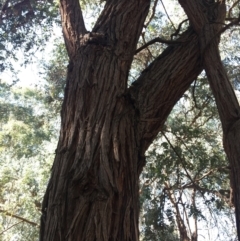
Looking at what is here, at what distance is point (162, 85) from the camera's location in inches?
94.5

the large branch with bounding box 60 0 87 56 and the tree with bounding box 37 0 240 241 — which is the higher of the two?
the large branch with bounding box 60 0 87 56

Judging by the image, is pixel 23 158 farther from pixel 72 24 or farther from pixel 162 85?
pixel 162 85

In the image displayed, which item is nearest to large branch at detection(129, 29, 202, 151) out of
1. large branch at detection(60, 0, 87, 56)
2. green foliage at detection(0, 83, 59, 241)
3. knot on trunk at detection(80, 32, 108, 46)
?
knot on trunk at detection(80, 32, 108, 46)

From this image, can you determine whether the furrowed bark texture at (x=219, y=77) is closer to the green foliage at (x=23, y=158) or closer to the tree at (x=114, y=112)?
the tree at (x=114, y=112)

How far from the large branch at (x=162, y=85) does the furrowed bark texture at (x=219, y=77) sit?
0.10 metres

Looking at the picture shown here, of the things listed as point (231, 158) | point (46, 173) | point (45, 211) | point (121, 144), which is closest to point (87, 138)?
point (121, 144)

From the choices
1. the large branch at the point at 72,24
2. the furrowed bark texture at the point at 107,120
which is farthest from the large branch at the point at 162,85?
the large branch at the point at 72,24

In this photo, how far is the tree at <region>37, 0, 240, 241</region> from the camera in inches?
64.6

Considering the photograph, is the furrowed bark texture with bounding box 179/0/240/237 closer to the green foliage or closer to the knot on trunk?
the knot on trunk

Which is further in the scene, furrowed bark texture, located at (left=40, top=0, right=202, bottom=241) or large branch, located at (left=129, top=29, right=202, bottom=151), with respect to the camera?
large branch, located at (left=129, top=29, right=202, bottom=151)

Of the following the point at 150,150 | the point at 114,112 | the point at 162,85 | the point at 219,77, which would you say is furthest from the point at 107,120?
the point at 150,150

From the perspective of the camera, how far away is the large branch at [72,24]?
99.1 inches

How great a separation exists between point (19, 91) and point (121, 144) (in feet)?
33.2

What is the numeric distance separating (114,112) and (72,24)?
959 mm
